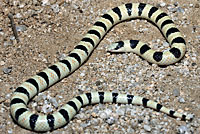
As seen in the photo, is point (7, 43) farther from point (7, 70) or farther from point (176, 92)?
point (176, 92)

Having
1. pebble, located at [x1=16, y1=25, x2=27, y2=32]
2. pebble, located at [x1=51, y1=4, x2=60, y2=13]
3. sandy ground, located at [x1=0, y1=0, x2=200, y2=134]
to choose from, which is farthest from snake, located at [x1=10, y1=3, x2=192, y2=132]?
pebble, located at [x1=16, y1=25, x2=27, y2=32]

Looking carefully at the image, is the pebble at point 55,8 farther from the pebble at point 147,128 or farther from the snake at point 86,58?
the pebble at point 147,128

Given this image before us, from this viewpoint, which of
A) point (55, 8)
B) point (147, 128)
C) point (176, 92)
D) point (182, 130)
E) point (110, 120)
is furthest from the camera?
point (55, 8)

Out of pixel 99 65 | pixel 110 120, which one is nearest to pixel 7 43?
pixel 99 65

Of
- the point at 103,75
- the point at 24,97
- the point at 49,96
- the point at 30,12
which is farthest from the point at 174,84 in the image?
the point at 30,12

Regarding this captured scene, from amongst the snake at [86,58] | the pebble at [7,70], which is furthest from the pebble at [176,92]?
the pebble at [7,70]
